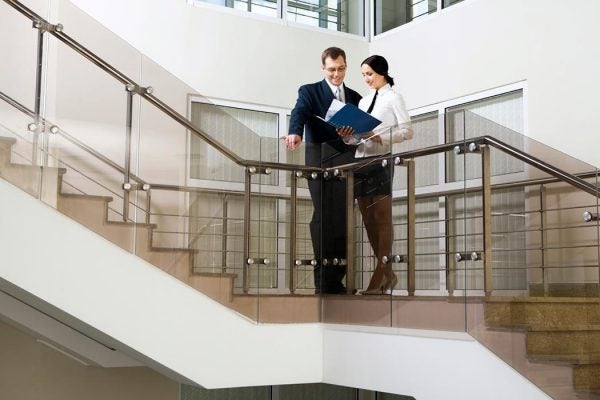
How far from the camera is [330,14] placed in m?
8.38

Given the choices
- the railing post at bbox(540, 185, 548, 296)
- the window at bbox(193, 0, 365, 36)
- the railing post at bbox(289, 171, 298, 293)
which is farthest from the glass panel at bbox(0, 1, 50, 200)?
the window at bbox(193, 0, 365, 36)

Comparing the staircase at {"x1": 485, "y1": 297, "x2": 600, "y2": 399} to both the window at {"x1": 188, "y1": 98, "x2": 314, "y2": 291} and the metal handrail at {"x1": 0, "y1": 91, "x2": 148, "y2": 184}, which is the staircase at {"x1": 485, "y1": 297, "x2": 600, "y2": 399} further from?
the metal handrail at {"x1": 0, "y1": 91, "x2": 148, "y2": 184}

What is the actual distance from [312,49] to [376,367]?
416 centimetres

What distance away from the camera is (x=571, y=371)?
3.81 m

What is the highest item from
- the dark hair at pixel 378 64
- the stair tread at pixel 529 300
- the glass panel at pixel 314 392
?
the dark hair at pixel 378 64

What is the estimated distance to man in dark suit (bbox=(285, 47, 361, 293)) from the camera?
4949mm

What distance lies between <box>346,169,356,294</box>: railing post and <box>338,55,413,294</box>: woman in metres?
0.05

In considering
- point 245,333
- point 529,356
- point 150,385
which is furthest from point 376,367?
point 150,385

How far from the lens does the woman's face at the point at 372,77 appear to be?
4.95m

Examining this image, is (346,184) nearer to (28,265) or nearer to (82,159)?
(82,159)

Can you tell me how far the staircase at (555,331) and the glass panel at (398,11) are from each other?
4.42m

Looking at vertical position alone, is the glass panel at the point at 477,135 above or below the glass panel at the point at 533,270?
above

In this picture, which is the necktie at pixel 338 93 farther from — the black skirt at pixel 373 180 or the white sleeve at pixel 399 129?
the black skirt at pixel 373 180

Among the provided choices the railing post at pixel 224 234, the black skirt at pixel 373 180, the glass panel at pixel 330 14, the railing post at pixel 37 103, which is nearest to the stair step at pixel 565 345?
the black skirt at pixel 373 180
